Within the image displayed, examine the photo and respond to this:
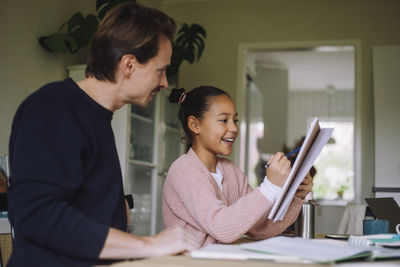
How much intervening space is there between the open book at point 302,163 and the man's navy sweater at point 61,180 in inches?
15.9

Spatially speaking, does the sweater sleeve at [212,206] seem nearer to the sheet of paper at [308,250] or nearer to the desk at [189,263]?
the sheet of paper at [308,250]

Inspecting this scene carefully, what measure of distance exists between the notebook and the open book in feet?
2.28

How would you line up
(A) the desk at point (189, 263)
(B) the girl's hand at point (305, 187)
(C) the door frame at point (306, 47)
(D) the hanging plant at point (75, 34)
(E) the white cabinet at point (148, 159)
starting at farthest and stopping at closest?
1. (C) the door frame at point (306, 47)
2. (E) the white cabinet at point (148, 159)
3. (D) the hanging plant at point (75, 34)
4. (B) the girl's hand at point (305, 187)
5. (A) the desk at point (189, 263)

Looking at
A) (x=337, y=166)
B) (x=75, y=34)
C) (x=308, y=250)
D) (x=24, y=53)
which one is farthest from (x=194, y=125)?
(x=337, y=166)

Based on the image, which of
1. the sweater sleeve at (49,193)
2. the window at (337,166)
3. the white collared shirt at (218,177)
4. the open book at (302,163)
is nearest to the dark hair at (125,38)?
the sweater sleeve at (49,193)

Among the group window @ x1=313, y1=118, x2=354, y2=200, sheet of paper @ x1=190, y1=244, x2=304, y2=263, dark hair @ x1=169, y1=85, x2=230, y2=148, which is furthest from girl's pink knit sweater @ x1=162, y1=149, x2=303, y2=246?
window @ x1=313, y1=118, x2=354, y2=200

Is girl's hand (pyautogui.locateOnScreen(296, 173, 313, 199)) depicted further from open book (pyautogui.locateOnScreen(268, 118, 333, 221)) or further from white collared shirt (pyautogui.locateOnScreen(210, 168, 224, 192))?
open book (pyautogui.locateOnScreen(268, 118, 333, 221))

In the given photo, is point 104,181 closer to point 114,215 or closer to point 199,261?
point 114,215

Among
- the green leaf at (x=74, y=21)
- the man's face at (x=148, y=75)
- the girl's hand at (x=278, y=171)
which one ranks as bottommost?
the girl's hand at (x=278, y=171)

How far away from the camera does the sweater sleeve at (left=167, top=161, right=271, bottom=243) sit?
1310 millimetres

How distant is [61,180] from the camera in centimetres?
98

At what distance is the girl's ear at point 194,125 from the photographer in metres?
1.83

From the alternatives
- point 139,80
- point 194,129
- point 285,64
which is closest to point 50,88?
point 139,80

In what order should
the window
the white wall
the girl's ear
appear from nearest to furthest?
1. the girl's ear
2. the white wall
3. the window
